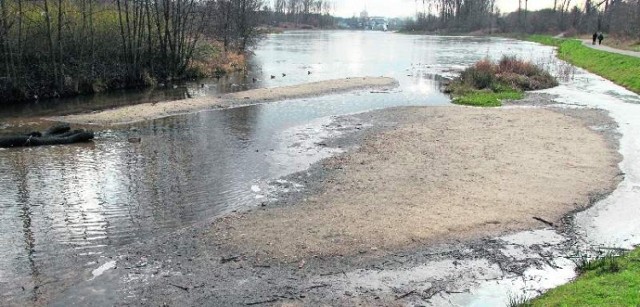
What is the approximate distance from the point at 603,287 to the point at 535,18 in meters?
116

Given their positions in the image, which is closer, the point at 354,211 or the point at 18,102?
the point at 354,211

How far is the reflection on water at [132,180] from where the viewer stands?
30.8 ft

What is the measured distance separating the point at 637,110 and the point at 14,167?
83.5ft

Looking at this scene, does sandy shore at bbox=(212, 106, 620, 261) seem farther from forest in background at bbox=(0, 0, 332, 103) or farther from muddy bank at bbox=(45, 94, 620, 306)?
forest in background at bbox=(0, 0, 332, 103)

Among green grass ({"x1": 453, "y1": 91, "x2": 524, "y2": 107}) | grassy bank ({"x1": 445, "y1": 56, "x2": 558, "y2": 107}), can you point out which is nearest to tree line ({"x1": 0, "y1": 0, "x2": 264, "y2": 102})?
grassy bank ({"x1": 445, "y1": 56, "x2": 558, "y2": 107})

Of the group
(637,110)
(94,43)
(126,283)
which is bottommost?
(126,283)

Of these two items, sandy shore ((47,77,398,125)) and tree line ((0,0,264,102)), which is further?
tree line ((0,0,264,102))

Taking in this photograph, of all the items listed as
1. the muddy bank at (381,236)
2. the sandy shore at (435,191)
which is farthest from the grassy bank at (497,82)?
the muddy bank at (381,236)

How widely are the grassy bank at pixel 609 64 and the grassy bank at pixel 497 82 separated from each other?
4.47 meters

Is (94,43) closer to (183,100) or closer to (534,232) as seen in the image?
(183,100)

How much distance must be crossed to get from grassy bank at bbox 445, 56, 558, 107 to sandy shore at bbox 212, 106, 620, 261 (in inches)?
347

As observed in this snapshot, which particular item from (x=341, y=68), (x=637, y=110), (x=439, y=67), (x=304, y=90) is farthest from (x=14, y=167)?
(x=439, y=67)

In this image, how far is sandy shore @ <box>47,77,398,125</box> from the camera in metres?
22.0

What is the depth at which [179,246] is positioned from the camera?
376 inches
